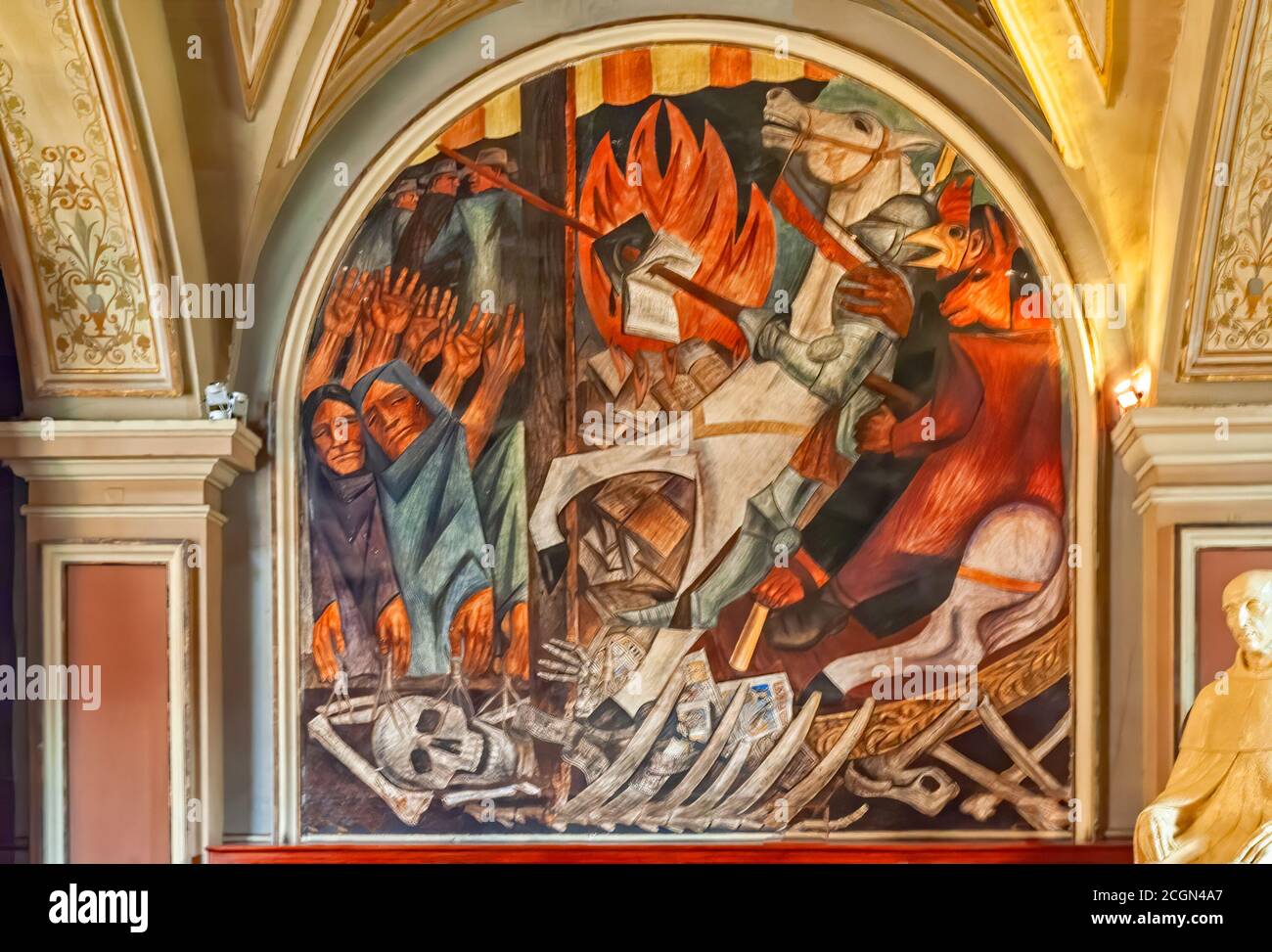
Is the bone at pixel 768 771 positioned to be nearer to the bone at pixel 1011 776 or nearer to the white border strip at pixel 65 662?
the bone at pixel 1011 776

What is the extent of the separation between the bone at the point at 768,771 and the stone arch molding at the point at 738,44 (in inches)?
53.6

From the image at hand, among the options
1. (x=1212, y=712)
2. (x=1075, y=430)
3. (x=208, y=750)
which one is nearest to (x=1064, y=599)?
(x=1075, y=430)

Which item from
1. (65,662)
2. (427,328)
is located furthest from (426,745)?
(427,328)

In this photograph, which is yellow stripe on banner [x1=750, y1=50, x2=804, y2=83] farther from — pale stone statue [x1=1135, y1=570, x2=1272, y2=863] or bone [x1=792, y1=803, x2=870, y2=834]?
bone [x1=792, y1=803, x2=870, y2=834]

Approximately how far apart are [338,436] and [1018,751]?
12.9 ft

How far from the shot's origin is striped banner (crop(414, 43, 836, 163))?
27.6ft

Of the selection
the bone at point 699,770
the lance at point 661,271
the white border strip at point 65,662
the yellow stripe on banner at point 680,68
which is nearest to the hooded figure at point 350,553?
the white border strip at point 65,662

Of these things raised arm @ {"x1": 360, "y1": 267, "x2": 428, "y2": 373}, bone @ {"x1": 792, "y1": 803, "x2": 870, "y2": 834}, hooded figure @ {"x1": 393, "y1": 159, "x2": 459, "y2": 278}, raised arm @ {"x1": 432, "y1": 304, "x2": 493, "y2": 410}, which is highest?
hooded figure @ {"x1": 393, "y1": 159, "x2": 459, "y2": 278}

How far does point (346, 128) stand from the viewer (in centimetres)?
852

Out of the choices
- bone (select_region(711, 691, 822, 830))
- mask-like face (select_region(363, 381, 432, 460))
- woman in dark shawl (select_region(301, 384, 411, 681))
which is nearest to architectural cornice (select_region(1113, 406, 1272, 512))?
bone (select_region(711, 691, 822, 830))

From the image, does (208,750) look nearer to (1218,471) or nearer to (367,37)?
(367,37)

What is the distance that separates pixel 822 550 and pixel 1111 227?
7.48 feet

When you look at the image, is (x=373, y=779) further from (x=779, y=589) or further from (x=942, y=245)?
(x=942, y=245)

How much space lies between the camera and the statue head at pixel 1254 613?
6.28m
